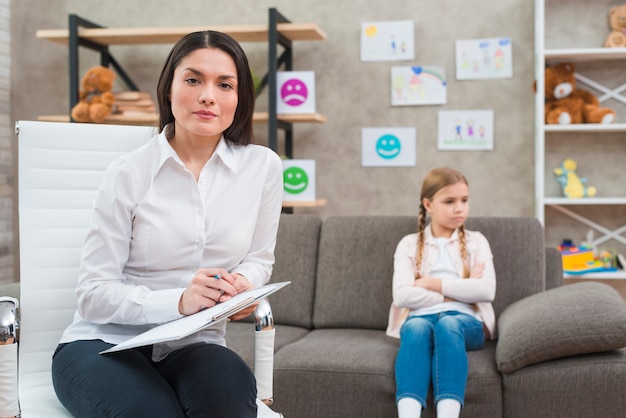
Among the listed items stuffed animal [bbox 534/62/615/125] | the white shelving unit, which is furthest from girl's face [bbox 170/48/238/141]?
stuffed animal [bbox 534/62/615/125]

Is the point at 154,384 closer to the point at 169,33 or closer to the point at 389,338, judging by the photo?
the point at 389,338

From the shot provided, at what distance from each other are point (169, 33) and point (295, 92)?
708mm

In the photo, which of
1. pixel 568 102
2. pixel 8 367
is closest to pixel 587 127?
pixel 568 102

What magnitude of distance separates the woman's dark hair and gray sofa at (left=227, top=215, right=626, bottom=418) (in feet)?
3.01

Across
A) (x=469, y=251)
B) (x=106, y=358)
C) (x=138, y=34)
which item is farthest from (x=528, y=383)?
(x=138, y=34)

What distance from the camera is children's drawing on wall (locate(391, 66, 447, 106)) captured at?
151 inches

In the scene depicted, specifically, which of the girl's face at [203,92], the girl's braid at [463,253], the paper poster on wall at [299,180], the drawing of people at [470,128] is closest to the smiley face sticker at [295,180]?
the paper poster on wall at [299,180]

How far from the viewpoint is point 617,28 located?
358 cm

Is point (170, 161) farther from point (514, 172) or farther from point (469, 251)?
point (514, 172)

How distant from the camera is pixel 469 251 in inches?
101

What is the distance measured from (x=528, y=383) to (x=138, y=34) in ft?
8.51

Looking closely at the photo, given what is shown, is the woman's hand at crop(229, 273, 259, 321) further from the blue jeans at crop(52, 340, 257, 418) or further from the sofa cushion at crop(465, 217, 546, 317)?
the sofa cushion at crop(465, 217, 546, 317)

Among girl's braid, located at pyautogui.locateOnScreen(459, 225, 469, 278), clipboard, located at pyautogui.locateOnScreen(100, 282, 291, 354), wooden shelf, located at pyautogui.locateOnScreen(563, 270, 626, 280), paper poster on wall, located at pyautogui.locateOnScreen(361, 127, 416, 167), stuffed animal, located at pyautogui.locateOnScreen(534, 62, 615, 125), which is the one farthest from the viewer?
paper poster on wall, located at pyautogui.locateOnScreen(361, 127, 416, 167)

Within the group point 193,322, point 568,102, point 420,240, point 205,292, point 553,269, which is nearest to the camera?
point 193,322
